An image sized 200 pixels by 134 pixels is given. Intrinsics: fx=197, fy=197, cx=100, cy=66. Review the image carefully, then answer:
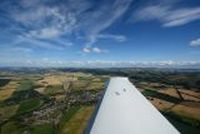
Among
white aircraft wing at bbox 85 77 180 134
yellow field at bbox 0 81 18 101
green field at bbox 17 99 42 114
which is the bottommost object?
green field at bbox 17 99 42 114

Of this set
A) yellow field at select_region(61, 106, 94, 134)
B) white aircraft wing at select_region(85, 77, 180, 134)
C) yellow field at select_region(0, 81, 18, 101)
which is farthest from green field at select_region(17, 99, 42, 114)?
white aircraft wing at select_region(85, 77, 180, 134)

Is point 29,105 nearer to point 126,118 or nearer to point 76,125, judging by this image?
point 76,125

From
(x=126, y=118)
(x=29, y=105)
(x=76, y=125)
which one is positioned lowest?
(x=29, y=105)

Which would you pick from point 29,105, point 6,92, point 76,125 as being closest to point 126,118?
point 76,125

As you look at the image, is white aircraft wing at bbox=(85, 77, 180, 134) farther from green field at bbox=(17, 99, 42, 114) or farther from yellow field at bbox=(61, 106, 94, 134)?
green field at bbox=(17, 99, 42, 114)

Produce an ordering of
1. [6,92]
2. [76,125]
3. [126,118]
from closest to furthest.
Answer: [126,118], [76,125], [6,92]

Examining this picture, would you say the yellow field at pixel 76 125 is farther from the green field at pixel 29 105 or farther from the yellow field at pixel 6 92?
the yellow field at pixel 6 92

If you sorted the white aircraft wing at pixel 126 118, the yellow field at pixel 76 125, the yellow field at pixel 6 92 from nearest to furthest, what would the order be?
the white aircraft wing at pixel 126 118, the yellow field at pixel 76 125, the yellow field at pixel 6 92

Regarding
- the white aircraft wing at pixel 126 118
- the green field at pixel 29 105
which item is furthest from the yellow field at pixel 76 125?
the white aircraft wing at pixel 126 118

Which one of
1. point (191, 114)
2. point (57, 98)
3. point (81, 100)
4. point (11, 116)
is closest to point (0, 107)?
point (11, 116)
